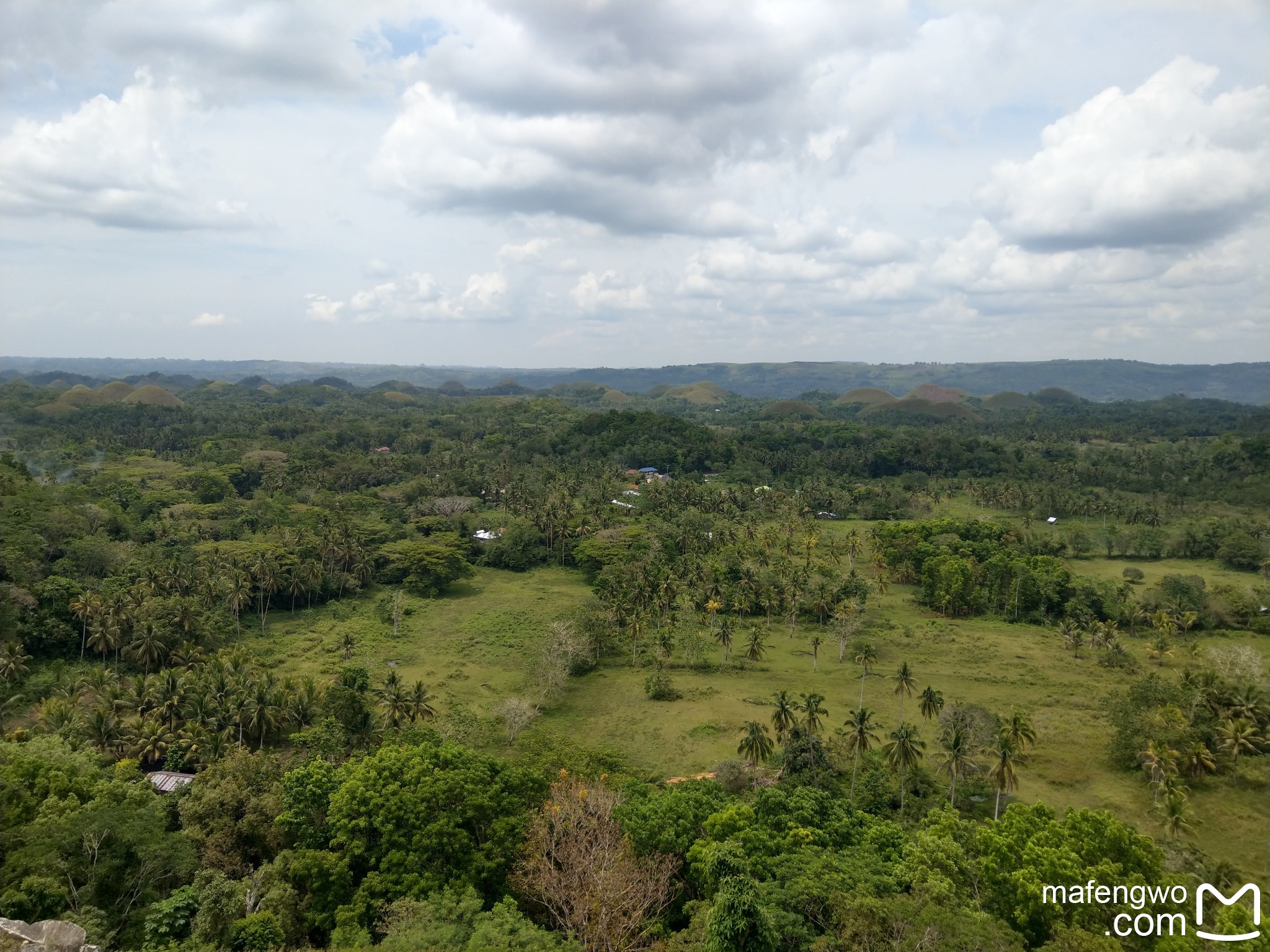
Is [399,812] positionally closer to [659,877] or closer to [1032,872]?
[659,877]

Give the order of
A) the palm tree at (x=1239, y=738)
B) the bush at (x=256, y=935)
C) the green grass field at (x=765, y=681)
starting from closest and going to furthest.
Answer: the bush at (x=256, y=935) → the green grass field at (x=765, y=681) → the palm tree at (x=1239, y=738)

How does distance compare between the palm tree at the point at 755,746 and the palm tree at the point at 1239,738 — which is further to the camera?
the palm tree at the point at 1239,738

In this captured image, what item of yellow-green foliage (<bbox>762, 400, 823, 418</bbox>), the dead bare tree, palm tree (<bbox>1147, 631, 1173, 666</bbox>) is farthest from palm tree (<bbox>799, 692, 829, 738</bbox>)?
yellow-green foliage (<bbox>762, 400, 823, 418</bbox>)

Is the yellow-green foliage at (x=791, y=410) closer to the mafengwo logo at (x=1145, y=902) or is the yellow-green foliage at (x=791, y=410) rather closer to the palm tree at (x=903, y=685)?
the palm tree at (x=903, y=685)

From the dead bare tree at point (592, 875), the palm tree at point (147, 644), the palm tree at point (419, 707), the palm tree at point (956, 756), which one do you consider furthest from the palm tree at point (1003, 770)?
the palm tree at point (147, 644)

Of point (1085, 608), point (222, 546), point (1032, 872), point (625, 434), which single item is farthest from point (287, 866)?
point (625, 434)

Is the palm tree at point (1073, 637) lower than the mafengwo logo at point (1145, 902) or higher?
lower
